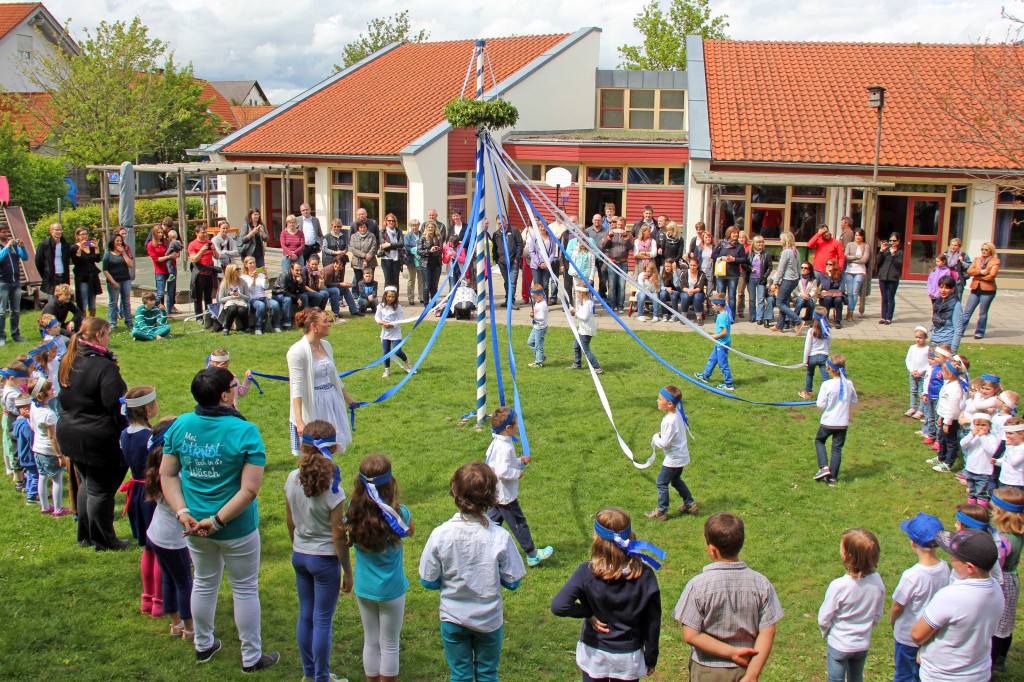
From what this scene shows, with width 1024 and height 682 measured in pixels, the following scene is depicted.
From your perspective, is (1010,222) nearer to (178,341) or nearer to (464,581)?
(178,341)

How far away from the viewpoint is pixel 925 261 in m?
22.1

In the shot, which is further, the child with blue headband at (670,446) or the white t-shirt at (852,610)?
the child with blue headband at (670,446)

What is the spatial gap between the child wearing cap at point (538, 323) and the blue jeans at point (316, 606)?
25.9 ft

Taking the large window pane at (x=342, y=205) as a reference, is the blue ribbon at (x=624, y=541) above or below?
below

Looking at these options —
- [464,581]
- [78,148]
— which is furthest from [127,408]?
[78,148]

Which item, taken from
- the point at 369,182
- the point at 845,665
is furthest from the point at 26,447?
the point at 369,182

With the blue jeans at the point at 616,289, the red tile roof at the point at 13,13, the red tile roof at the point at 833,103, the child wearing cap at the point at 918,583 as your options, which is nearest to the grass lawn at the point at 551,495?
the child wearing cap at the point at 918,583

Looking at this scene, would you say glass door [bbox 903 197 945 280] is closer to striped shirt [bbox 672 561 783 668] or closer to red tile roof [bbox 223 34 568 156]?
red tile roof [bbox 223 34 568 156]

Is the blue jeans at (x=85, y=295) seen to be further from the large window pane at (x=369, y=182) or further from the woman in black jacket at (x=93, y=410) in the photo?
the large window pane at (x=369, y=182)

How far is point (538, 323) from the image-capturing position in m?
13.2

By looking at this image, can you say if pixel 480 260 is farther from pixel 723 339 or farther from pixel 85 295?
pixel 85 295

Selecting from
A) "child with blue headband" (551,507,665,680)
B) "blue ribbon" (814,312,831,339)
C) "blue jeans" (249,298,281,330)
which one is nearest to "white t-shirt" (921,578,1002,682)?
"child with blue headband" (551,507,665,680)

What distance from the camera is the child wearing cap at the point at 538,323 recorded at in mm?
12984

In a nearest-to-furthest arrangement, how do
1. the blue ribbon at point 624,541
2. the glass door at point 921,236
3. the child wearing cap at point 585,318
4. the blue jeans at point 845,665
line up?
the blue ribbon at point 624,541
the blue jeans at point 845,665
the child wearing cap at point 585,318
the glass door at point 921,236
